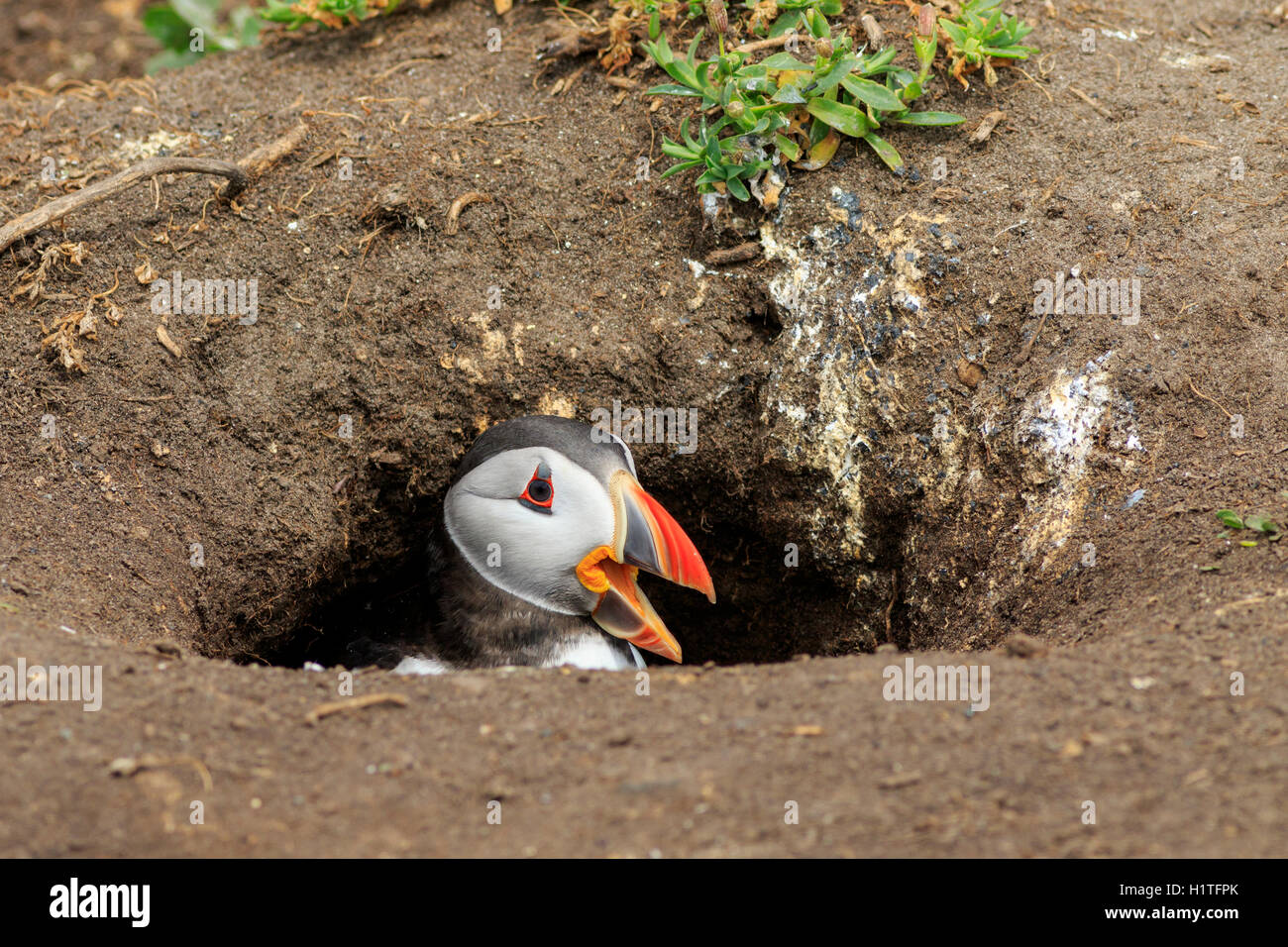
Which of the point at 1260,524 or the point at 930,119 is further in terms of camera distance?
the point at 930,119

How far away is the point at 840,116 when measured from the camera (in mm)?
4895

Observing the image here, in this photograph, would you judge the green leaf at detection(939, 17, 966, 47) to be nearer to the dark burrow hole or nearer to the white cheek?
the dark burrow hole

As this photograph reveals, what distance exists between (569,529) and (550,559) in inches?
5.7

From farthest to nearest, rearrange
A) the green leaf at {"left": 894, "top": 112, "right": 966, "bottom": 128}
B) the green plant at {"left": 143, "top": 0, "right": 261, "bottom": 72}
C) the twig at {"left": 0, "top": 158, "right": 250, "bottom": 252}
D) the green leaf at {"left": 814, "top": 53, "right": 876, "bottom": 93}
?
the green plant at {"left": 143, "top": 0, "right": 261, "bottom": 72}
the green leaf at {"left": 894, "top": 112, "right": 966, "bottom": 128}
the green leaf at {"left": 814, "top": 53, "right": 876, "bottom": 93}
the twig at {"left": 0, "top": 158, "right": 250, "bottom": 252}

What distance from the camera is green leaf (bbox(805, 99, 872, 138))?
4879 millimetres

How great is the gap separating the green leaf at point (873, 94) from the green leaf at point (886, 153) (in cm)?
15

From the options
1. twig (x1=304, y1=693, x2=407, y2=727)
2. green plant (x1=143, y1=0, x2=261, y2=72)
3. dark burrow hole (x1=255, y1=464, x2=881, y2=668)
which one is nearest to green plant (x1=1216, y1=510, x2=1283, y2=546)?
dark burrow hole (x1=255, y1=464, x2=881, y2=668)

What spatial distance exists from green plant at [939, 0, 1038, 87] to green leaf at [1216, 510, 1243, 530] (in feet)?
8.02

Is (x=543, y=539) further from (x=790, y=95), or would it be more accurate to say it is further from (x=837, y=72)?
(x=837, y=72)

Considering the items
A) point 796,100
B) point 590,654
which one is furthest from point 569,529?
point 796,100

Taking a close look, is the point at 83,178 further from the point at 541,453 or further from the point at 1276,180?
the point at 1276,180

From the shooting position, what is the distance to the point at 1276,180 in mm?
4691

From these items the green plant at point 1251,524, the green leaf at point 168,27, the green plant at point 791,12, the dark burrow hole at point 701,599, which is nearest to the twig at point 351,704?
the dark burrow hole at point 701,599
